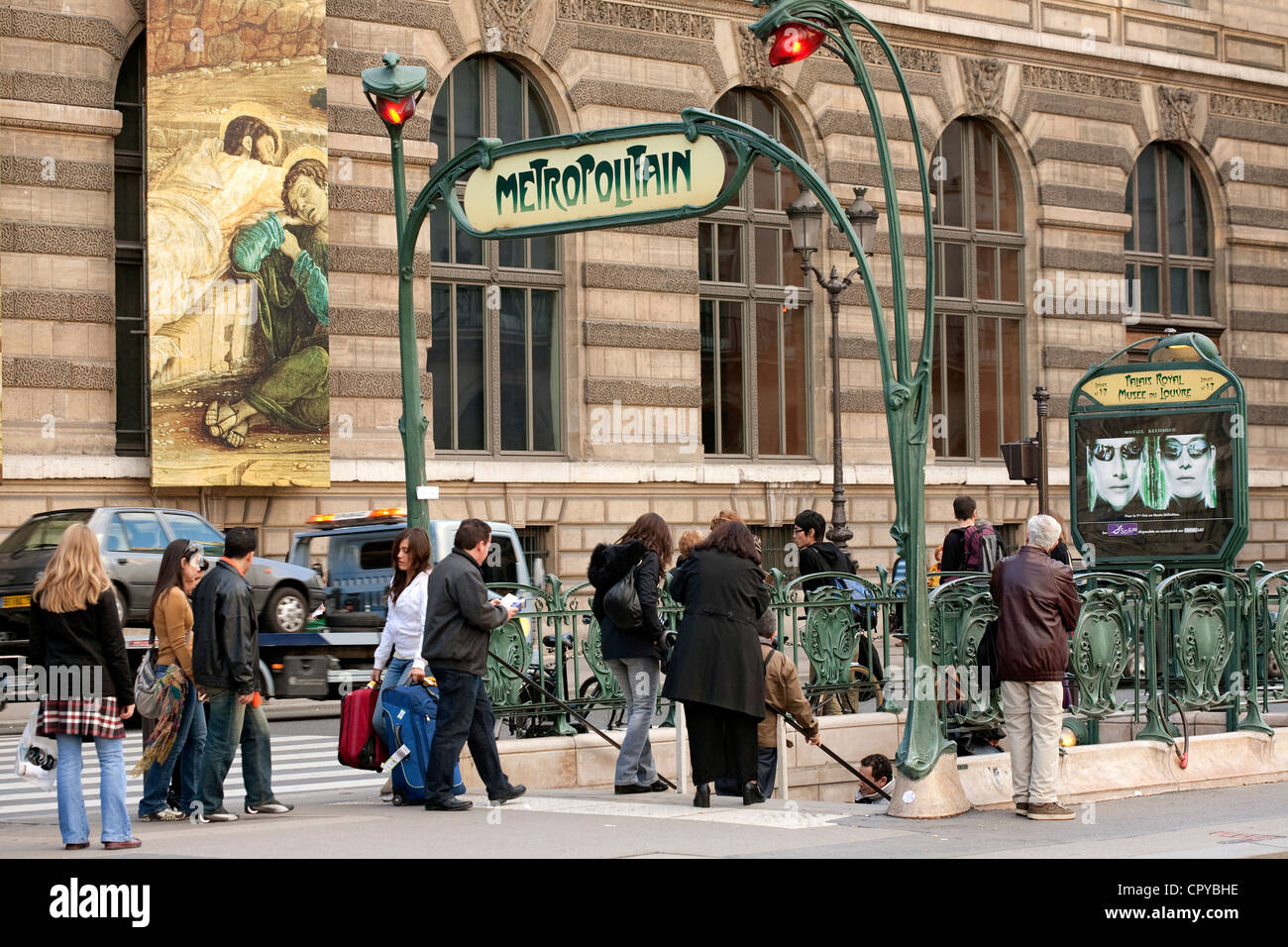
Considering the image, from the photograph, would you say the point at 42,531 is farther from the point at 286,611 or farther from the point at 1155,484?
the point at 1155,484

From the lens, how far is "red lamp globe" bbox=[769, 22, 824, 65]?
12945 mm

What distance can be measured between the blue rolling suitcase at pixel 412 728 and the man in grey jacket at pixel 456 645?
303 mm

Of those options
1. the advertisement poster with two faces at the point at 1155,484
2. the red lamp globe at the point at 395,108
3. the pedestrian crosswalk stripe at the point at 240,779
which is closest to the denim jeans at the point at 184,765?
the pedestrian crosswalk stripe at the point at 240,779

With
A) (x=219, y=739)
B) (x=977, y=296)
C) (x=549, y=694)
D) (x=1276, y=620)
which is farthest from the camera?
(x=977, y=296)

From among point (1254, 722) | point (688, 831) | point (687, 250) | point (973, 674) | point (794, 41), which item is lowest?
point (688, 831)

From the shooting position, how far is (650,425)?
104 ft

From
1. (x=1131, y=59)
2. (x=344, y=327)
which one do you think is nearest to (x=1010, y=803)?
(x=344, y=327)

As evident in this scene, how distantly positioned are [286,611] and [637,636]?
9.61 m

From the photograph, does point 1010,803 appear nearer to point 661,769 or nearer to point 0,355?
point 661,769

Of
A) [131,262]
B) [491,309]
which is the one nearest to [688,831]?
[131,262]

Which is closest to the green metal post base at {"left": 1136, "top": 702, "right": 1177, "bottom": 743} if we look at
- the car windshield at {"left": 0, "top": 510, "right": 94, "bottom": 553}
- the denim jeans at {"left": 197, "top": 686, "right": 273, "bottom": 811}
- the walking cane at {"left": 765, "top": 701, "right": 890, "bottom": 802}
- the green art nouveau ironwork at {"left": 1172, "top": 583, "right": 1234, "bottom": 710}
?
the green art nouveau ironwork at {"left": 1172, "top": 583, "right": 1234, "bottom": 710}

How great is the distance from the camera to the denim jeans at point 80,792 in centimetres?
1086

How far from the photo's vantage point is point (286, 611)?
22078 mm

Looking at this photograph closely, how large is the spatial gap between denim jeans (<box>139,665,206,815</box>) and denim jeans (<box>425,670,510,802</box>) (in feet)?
5.22
